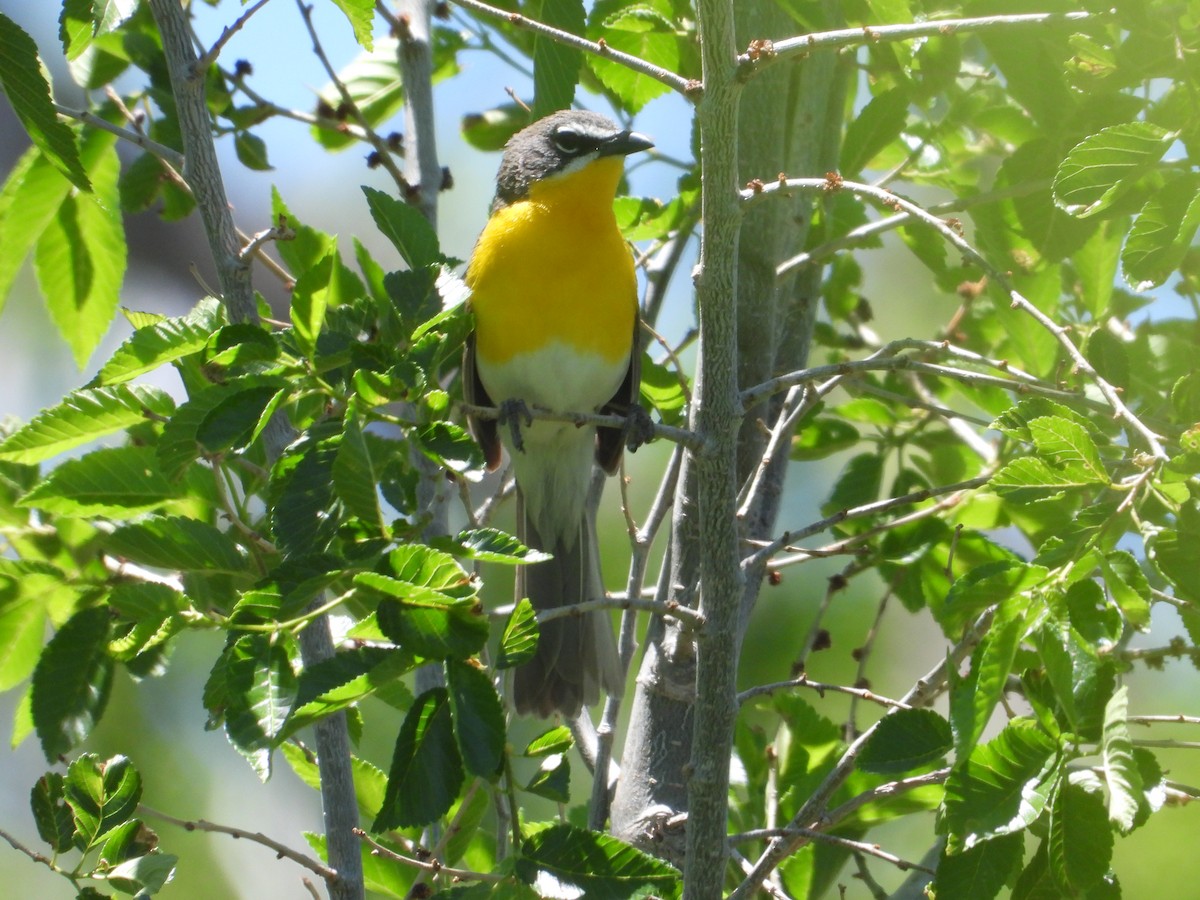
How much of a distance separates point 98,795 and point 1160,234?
7.69 feet

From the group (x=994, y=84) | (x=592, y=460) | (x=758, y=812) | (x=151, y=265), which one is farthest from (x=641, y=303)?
(x=151, y=265)

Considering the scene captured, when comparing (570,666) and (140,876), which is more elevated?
(570,666)

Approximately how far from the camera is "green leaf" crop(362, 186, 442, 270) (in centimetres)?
249

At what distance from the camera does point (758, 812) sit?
3.33 meters

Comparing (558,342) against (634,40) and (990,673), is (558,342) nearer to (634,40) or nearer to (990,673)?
(634,40)

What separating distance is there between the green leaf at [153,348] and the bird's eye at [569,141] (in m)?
2.19

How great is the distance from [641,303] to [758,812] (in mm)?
1895

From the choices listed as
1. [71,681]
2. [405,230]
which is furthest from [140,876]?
[405,230]

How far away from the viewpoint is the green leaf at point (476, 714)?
1.84 metres

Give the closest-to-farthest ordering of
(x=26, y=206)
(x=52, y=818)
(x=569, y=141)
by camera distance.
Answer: (x=52, y=818) → (x=26, y=206) → (x=569, y=141)

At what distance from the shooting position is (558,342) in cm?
406

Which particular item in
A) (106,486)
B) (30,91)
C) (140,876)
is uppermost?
(30,91)

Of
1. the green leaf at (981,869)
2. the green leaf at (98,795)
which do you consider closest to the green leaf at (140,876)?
the green leaf at (98,795)

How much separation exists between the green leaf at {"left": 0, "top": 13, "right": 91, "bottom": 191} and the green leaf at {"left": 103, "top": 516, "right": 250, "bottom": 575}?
0.78 metres
